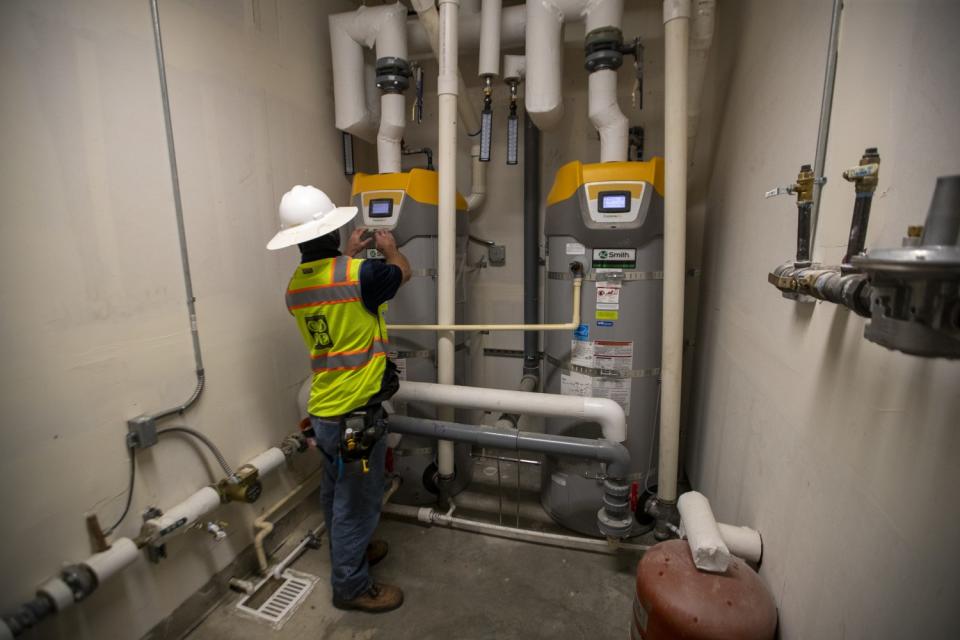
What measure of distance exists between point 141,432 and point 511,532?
1460 mm

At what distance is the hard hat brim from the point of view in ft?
4.40

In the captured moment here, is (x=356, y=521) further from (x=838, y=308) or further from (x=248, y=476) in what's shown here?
(x=838, y=308)

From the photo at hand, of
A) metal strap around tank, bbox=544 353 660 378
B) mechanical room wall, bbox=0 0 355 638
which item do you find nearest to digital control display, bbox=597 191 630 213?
metal strap around tank, bbox=544 353 660 378

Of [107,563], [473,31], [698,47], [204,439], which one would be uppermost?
[473,31]

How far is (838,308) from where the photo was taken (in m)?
0.84

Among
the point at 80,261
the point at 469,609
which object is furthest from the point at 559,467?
the point at 80,261

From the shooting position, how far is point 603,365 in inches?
67.6

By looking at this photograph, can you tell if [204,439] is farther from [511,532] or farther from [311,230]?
[511,532]

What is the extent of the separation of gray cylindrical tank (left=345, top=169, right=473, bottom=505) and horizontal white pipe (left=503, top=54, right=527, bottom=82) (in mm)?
560

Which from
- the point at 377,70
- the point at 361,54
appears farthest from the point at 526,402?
the point at 361,54

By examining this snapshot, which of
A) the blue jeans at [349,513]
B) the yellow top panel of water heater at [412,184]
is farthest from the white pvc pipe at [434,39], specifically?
the blue jeans at [349,513]

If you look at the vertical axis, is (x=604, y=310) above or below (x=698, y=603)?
above

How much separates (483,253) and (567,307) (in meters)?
0.84

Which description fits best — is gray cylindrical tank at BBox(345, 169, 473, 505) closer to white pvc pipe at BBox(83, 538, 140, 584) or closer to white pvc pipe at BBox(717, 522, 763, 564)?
white pvc pipe at BBox(83, 538, 140, 584)
